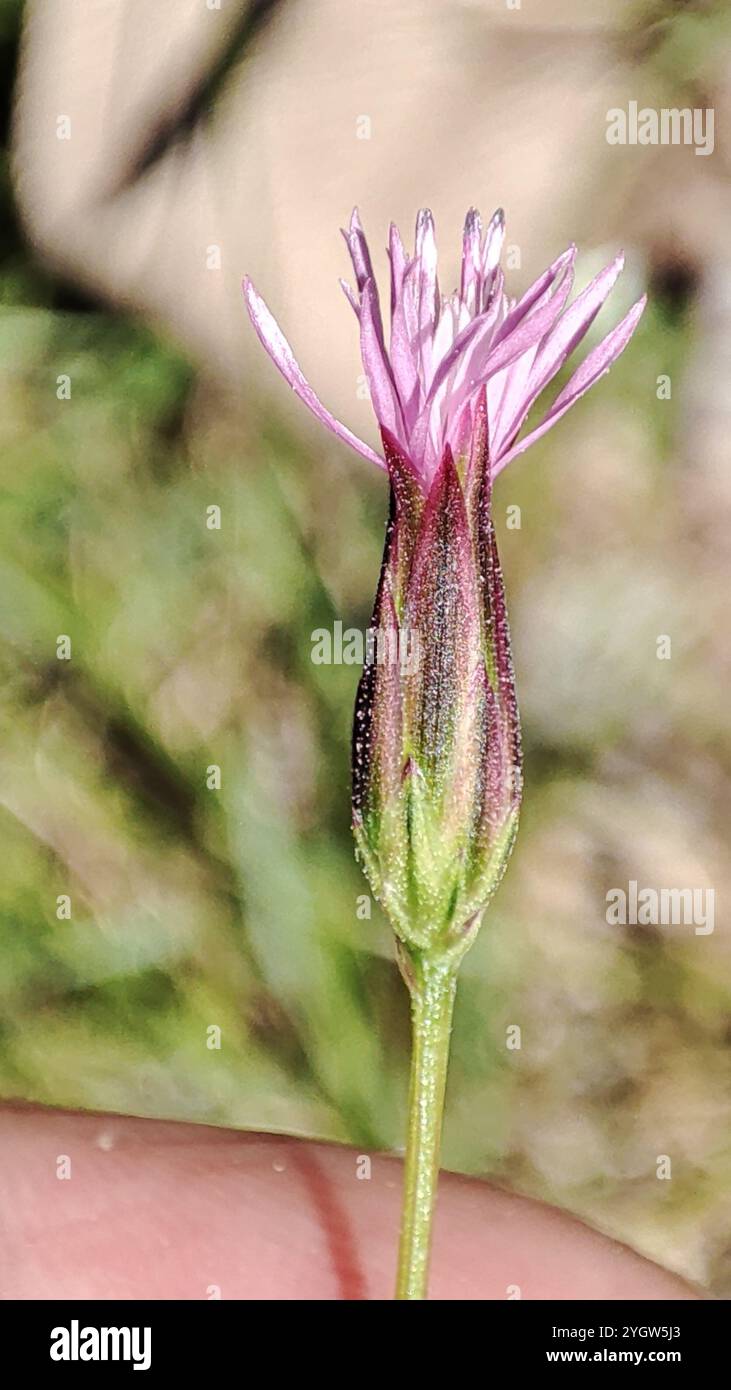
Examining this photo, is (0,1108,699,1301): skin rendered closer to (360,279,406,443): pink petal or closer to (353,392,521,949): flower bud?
(353,392,521,949): flower bud

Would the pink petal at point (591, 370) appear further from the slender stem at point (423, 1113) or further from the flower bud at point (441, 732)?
the slender stem at point (423, 1113)

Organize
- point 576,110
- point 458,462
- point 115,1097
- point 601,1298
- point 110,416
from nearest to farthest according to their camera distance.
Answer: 1. point 458,462
2. point 601,1298
3. point 115,1097
4. point 110,416
5. point 576,110

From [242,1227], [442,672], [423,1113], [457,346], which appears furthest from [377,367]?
[242,1227]

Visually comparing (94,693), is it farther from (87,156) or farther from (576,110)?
(576,110)

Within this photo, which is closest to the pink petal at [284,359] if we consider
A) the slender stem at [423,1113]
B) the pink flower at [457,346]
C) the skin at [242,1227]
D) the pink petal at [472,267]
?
the pink flower at [457,346]

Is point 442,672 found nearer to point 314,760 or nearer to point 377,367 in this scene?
point 377,367

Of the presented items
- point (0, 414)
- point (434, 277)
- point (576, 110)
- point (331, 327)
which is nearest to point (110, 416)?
point (0, 414)
